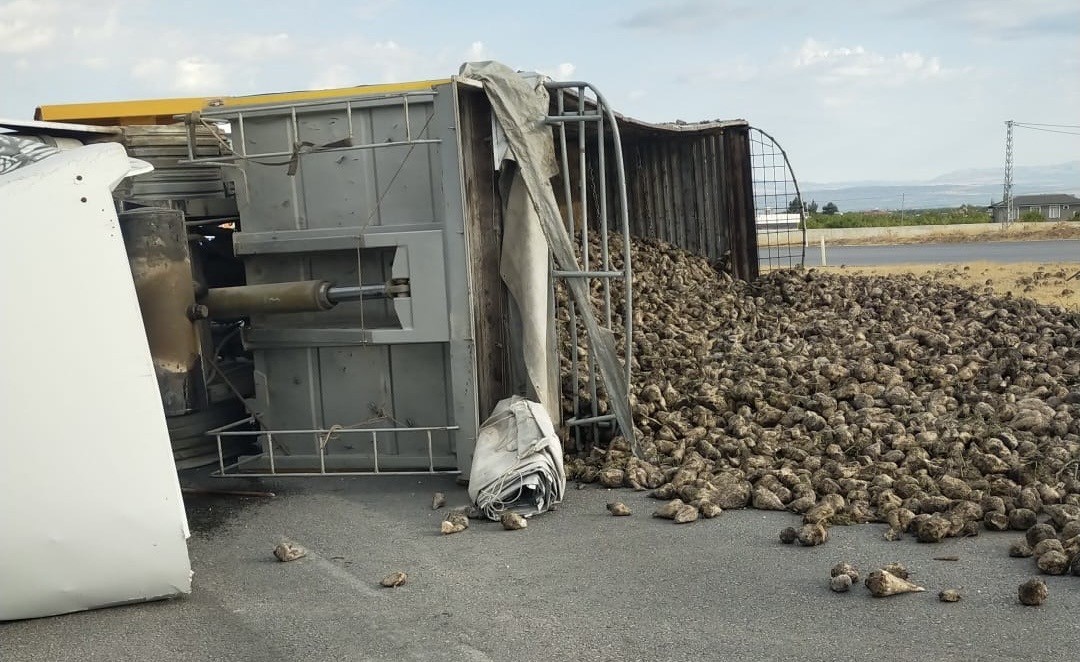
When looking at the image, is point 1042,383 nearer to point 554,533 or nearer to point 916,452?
point 916,452

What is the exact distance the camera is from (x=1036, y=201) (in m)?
72.1

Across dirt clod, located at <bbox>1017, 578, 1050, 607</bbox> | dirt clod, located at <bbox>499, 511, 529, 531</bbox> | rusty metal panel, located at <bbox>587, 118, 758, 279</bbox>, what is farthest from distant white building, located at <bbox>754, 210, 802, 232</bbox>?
dirt clod, located at <bbox>1017, 578, 1050, 607</bbox>

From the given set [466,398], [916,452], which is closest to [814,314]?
[916,452]

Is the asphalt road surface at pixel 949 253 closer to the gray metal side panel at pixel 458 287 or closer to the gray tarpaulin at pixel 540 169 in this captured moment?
the gray tarpaulin at pixel 540 169

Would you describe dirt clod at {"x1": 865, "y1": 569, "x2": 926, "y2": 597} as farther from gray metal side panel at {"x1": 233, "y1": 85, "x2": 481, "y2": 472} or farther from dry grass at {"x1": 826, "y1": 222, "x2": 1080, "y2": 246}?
dry grass at {"x1": 826, "y1": 222, "x2": 1080, "y2": 246}

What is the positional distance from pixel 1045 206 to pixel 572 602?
65.5 m

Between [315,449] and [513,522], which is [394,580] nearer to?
[513,522]

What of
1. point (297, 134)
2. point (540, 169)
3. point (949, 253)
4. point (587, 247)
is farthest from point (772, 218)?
point (949, 253)

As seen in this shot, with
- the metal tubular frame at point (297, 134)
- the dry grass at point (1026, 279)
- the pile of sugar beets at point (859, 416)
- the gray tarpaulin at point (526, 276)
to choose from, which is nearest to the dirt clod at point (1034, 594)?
the pile of sugar beets at point (859, 416)

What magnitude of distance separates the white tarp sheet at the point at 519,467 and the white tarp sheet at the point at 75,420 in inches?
68.8

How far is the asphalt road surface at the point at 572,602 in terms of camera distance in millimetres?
3998

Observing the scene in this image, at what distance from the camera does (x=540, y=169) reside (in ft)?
21.0

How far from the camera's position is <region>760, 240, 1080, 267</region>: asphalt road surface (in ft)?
71.9

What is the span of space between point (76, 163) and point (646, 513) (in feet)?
10.9
